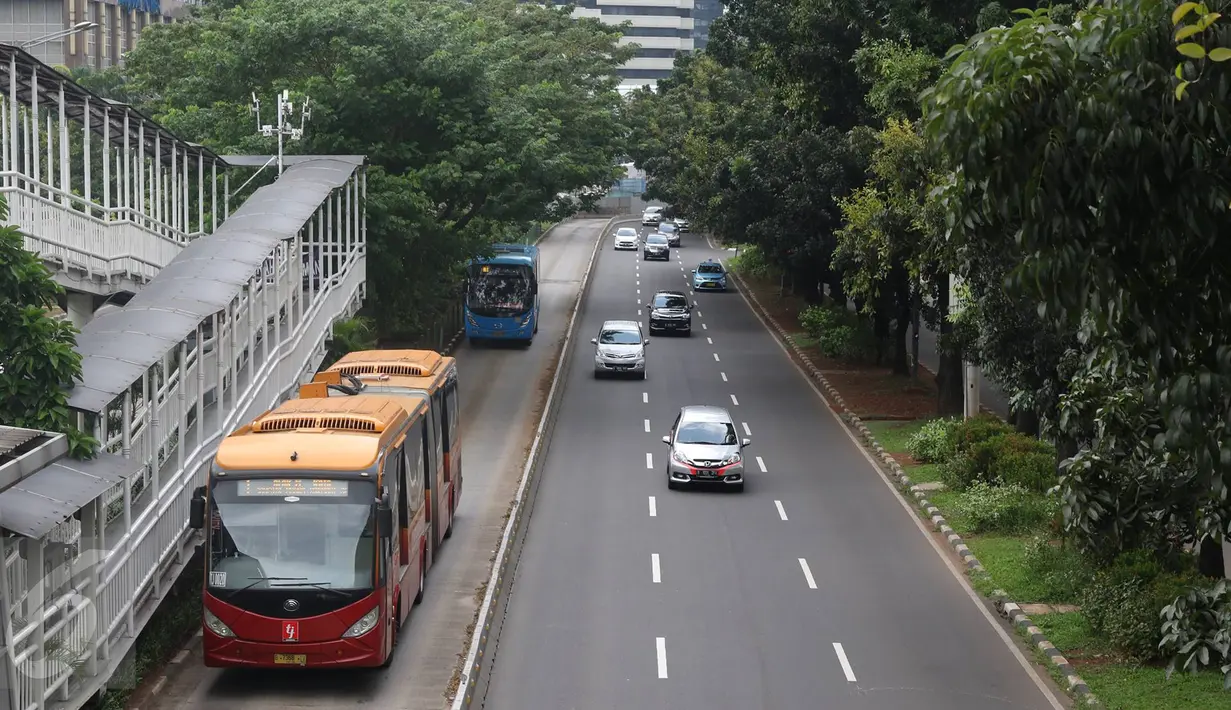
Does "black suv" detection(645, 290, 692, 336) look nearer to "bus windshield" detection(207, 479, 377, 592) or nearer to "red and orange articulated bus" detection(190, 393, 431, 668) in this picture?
"red and orange articulated bus" detection(190, 393, 431, 668)

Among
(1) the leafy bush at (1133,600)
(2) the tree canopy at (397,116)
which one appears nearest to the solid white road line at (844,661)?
(1) the leafy bush at (1133,600)

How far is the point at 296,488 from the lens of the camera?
17000mm

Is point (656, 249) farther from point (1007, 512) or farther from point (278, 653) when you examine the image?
point (278, 653)

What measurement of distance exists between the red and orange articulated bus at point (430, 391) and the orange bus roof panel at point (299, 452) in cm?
364

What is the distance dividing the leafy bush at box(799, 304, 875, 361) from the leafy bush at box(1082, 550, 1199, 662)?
27.7 m

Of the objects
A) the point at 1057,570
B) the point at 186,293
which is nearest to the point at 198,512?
the point at 186,293

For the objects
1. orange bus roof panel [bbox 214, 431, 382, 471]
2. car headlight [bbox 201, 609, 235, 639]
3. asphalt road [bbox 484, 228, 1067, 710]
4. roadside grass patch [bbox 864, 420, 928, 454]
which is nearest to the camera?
car headlight [bbox 201, 609, 235, 639]

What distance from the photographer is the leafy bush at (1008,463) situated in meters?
28.3

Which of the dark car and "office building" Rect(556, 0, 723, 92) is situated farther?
"office building" Rect(556, 0, 723, 92)

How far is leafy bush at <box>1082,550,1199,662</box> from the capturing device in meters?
18.4

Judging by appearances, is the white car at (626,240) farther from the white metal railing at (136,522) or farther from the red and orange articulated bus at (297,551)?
the red and orange articulated bus at (297,551)

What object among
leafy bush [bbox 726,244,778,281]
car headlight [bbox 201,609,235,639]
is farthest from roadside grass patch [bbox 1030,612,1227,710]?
leafy bush [bbox 726,244,778,281]

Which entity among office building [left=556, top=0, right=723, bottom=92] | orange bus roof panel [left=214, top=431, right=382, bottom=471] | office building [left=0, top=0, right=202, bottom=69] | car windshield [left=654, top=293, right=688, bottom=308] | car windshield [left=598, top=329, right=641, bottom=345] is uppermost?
office building [left=556, top=0, right=723, bottom=92]

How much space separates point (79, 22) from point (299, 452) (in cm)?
6832
